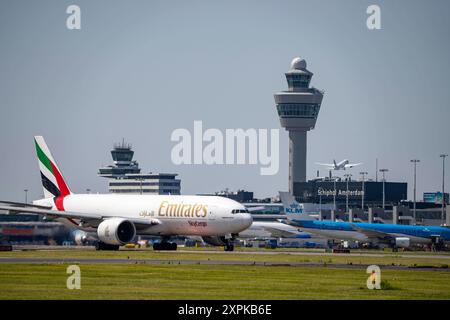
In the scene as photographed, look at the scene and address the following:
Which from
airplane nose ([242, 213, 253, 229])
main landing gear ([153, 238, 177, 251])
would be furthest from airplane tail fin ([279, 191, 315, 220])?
airplane nose ([242, 213, 253, 229])

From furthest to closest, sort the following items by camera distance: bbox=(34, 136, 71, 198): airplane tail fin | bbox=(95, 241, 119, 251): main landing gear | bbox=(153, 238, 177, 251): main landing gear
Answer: bbox=(34, 136, 71, 198): airplane tail fin → bbox=(153, 238, 177, 251): main landing gear → bbox=(95, 241, 119, 251): main landing gear

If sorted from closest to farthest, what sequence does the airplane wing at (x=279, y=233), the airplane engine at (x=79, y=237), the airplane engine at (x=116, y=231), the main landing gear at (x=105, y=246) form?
the airplane engine at (x=116, y=231), the main landing gear at (x=105, y=246), the airplane engine at (x=79, y=237), the airplane wing at (x=279, y=233)

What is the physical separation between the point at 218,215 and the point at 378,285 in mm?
50943

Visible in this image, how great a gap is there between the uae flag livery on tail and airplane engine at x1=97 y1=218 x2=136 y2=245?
1320 cm

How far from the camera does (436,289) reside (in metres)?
51.2

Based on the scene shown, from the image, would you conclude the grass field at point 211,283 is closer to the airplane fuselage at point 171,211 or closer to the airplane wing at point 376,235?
the airplane fuselage at point 171,211

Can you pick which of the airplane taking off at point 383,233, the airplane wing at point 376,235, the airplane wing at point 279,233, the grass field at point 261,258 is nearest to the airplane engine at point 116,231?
the grass field at point 261,258

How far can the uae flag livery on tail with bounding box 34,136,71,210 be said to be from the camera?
114812mm

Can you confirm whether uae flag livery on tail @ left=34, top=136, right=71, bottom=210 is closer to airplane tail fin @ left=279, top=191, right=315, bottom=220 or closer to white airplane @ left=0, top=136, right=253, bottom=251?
white airplane @ left=0, top=136, right=253, bottom=251

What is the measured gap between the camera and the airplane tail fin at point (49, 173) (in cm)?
11481

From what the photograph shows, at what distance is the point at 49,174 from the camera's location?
11506cm

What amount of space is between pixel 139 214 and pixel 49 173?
13.7m

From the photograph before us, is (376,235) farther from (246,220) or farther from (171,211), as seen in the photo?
(171,211)
